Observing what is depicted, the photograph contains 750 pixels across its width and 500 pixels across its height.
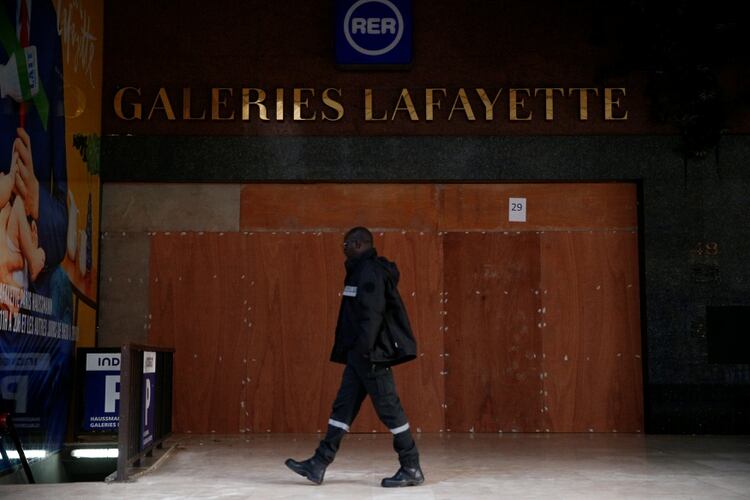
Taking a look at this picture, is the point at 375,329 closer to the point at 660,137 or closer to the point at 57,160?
the point at 57,160

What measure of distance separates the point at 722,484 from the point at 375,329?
244cm

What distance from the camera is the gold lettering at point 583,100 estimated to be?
1053 cm

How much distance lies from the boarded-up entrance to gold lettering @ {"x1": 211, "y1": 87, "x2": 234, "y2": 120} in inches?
32.6

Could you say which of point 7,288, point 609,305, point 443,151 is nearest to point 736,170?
point 609,305

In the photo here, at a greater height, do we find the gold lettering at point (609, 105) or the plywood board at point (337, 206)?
the gold lettering at point (609, 105)

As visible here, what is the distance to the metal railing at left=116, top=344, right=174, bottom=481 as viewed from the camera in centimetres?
667

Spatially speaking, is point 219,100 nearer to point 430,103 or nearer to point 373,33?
point 373,33

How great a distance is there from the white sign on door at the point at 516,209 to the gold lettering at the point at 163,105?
12.0 feet

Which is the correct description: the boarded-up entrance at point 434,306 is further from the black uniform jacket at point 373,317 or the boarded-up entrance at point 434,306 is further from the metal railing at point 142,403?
the black uniform jacket at point 373,317

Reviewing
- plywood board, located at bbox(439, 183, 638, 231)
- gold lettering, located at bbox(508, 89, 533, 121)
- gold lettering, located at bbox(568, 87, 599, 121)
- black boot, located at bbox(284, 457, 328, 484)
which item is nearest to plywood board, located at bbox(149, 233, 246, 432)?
plywood board, located at bbox(439, 183, 638, 231)

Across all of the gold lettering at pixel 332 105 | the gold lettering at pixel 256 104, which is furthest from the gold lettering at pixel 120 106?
the gold lettering at pixel 332 105

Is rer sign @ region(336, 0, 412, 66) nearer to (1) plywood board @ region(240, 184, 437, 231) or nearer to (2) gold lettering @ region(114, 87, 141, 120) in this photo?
(1) plywood board @ region(240, 184, 437, 231)

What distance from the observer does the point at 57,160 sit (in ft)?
29.1

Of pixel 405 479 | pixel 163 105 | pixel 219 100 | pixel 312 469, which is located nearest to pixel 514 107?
pixel 219 100
